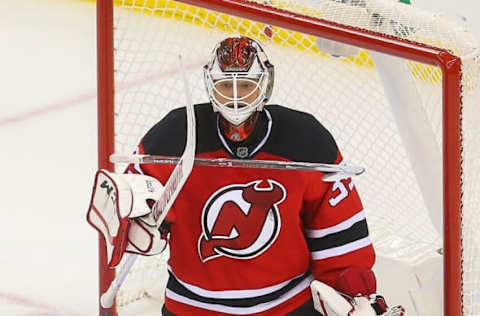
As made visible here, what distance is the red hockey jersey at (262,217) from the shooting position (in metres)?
1.56

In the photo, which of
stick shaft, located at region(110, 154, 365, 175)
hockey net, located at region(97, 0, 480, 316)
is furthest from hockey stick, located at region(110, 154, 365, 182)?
hockey net, located at region(97, 0, 480, 316)

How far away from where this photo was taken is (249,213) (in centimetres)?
157

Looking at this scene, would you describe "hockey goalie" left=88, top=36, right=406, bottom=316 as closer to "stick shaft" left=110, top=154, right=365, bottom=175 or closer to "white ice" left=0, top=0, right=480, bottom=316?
"stick shaft" left=110, top=154, right=365, bottom=175

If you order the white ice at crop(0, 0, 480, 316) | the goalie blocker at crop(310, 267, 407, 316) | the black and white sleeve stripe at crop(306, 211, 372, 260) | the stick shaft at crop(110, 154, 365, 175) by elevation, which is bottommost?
the white ice at crop(0, 0, 480, 316)

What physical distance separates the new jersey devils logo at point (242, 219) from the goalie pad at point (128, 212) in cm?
10

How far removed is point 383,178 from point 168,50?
555mm

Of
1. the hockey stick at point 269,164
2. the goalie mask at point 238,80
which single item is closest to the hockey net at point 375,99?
the goalie mask at point 238,80

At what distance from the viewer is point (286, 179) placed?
155 cm

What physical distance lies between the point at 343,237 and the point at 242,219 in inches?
6.6

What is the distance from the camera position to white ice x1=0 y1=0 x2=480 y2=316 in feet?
6.84

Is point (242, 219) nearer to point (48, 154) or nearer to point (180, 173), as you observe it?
point (180, 173)

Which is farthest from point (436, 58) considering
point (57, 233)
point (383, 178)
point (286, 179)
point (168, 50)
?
point (57, 233)

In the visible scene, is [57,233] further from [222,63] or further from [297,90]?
[222,63]

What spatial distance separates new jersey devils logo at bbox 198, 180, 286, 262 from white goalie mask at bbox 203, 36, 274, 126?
0.13 meters
